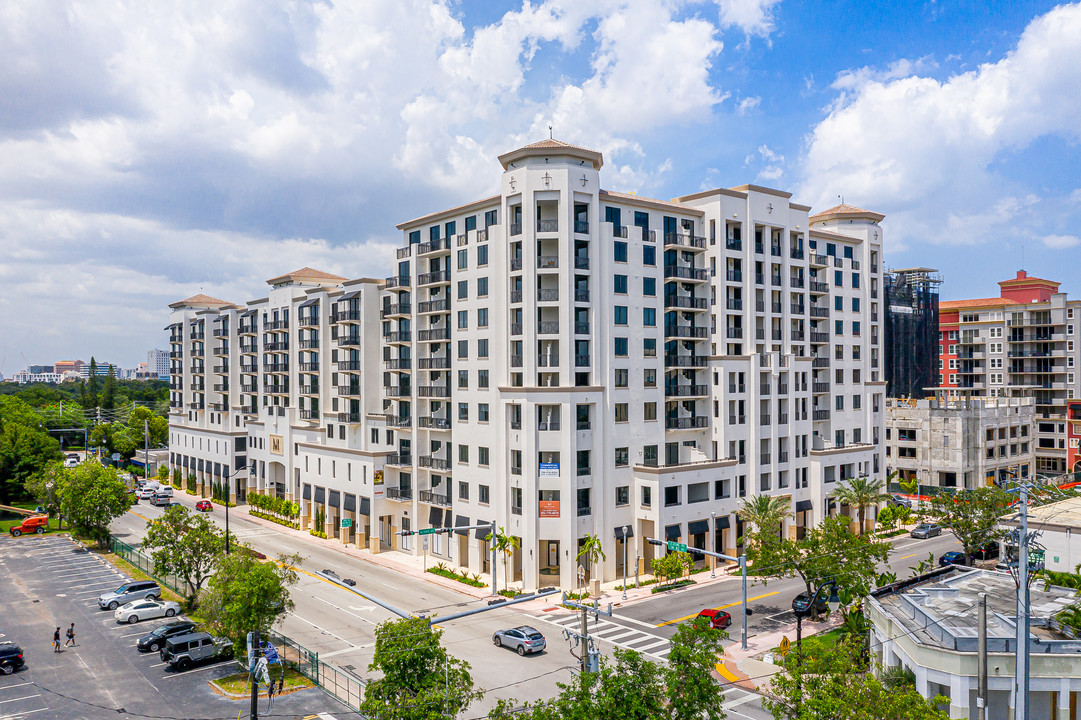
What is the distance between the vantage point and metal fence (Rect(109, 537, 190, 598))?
59.2 m

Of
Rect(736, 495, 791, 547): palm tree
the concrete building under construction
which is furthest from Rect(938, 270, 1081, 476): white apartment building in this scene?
Rect(736, 495, 791, 547): palm tree

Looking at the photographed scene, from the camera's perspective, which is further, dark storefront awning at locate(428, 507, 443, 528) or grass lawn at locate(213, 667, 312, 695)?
dark storefront awning at locate(428, 507, 443, 528)

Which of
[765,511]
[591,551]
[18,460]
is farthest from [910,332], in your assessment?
[18,460]

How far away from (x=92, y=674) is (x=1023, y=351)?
457 ft

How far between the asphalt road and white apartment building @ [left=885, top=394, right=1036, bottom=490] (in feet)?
128

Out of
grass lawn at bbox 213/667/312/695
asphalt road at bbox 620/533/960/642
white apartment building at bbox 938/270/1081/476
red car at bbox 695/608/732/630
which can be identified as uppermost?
white apartment building at bbox 938/270/1081/476

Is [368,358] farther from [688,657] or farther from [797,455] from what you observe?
[688,657]

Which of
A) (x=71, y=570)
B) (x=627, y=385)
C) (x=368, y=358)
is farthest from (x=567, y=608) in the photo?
(x=71, y=570)

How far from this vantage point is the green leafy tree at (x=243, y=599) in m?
38.4

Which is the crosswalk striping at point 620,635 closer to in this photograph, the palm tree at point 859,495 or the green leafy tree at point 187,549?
the green leafy tree at point 187,549

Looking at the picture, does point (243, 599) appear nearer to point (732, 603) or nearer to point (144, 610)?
point (144, 610)

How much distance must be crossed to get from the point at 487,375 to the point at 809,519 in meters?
39.9

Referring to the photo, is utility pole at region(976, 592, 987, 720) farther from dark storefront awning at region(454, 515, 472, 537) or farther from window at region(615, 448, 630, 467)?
dark storefront awning at region(454, 515, 472, 537)

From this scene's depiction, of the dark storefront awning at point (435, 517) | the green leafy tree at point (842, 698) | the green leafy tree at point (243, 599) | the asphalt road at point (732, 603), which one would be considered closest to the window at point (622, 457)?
the asphalt road at point (732, 603)
